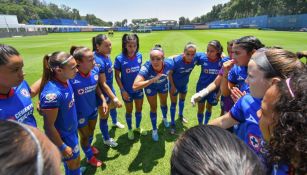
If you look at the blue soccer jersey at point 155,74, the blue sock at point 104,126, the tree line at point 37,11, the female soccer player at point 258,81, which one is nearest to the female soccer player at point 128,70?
the blue soccer jersey at point 155,74

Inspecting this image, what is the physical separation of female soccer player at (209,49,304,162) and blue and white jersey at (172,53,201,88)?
335 cm

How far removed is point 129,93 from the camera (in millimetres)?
5930

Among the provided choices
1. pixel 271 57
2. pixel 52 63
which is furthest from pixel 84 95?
pixel 271 57

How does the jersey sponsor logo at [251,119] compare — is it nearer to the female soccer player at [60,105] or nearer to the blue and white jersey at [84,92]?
the female soccer player at [60,105]

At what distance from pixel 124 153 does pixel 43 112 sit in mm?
2608

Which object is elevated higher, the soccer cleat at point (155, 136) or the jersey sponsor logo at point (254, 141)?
the jersey sponsor logo at point (254, 141)

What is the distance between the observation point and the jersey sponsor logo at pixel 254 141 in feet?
8.07

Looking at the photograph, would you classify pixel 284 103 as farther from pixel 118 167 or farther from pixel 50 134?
pixel 118 167

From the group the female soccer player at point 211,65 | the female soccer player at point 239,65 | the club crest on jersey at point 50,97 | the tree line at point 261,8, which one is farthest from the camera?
the tree line at point 261,8

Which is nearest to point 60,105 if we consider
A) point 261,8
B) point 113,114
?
point 113,114

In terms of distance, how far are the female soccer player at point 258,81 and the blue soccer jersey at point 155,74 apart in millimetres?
2667

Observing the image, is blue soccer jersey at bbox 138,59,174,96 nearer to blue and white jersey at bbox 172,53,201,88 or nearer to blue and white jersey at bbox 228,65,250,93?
blue and white jersey at bbox 172,53,201,88

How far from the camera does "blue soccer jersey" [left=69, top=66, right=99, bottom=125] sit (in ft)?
13.6

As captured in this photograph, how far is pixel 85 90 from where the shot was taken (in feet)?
13.8
